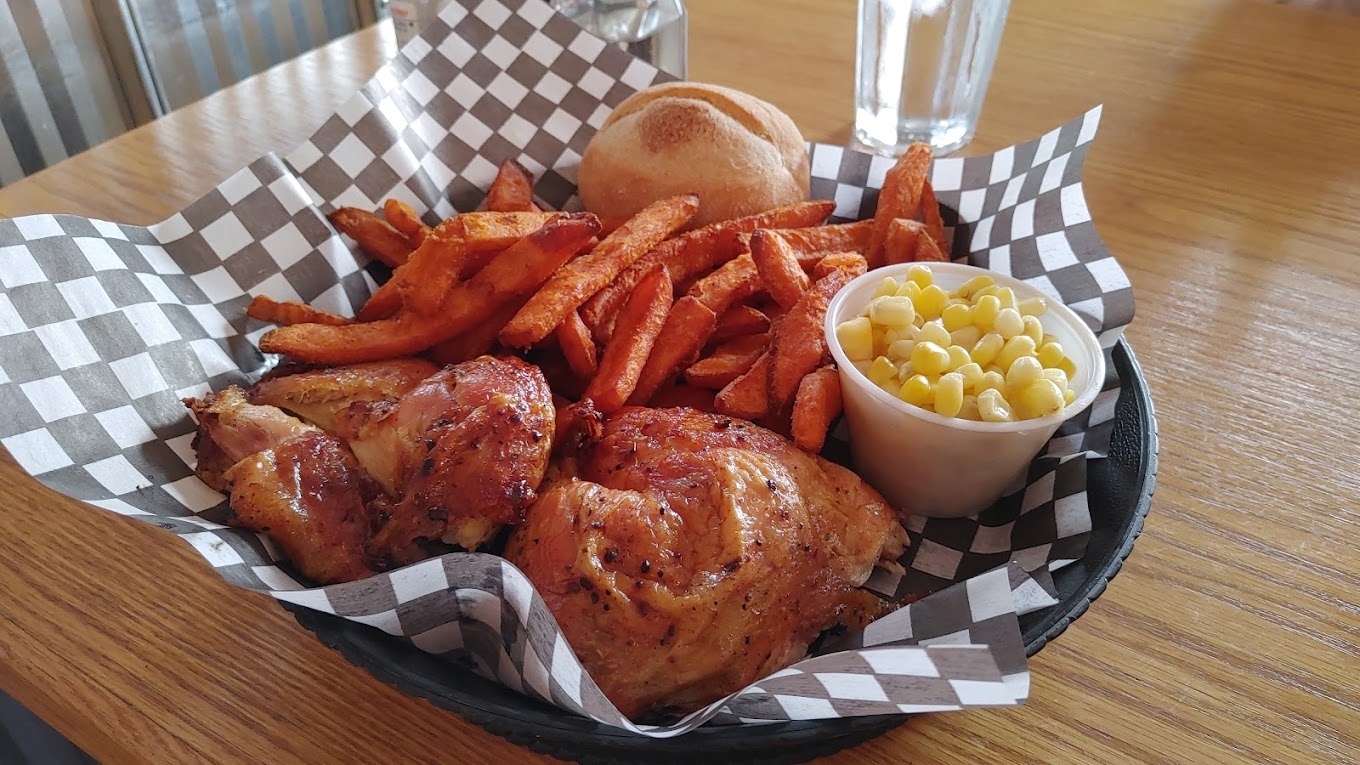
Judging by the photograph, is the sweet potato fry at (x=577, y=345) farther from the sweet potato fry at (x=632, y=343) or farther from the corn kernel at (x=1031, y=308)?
the corn kernel at (x=1031, y=308)

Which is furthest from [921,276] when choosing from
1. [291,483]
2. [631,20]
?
[631,20]

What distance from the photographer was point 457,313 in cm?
161

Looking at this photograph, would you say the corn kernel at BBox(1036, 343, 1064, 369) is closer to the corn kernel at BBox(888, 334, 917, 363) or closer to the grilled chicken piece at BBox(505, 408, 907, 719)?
the corn kernel at BBox(888, 334, 917, 363)

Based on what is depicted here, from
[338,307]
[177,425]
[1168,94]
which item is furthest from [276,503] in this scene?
[1168,94]

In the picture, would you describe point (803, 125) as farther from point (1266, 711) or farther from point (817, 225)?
point (1266, 711)

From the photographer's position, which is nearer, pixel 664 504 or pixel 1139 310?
pixel 664 504

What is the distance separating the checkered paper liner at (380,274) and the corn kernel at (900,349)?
11.3 inches

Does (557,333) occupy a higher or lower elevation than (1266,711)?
higher

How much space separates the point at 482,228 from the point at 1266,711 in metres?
1.42

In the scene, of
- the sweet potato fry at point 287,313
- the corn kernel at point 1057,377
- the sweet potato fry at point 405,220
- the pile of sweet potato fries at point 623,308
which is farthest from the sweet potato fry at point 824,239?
the sweet potato fry at point 287,313

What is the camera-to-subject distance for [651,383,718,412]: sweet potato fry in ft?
5.42

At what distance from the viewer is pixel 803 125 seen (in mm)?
2691

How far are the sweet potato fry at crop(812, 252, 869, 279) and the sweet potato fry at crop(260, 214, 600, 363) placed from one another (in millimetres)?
438

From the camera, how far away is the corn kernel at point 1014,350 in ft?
4.66
